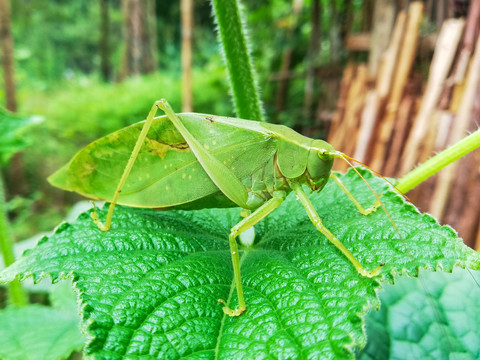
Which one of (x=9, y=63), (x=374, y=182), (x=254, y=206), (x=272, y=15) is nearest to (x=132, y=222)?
(x=254, y=206)

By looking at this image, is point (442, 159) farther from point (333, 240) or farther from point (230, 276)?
point (230, 276)

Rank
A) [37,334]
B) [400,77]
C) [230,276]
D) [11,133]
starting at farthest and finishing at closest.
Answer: [400,77], [11,133], [37,334], [230,276]

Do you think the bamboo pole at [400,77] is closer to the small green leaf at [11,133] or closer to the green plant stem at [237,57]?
the green plant stem at [237,57]

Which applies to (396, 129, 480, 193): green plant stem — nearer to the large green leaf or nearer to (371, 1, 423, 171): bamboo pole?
the large green leaf

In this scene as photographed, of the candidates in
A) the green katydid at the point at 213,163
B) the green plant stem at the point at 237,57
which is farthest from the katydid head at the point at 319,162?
the green plant stem at the point at 237,57

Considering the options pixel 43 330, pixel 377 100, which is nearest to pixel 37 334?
pixel 43 330

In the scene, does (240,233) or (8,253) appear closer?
(240,233)

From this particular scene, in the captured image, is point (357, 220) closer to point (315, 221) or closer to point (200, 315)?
point (315, 221)
